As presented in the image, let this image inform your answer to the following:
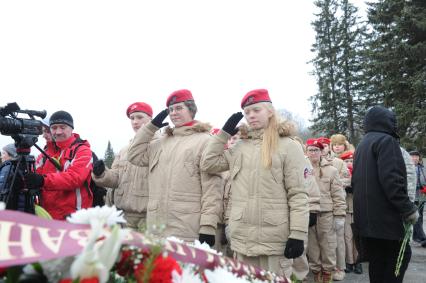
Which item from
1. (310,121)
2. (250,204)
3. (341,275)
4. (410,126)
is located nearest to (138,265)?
(250,204)

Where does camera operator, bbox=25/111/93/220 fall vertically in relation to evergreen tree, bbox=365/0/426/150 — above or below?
below

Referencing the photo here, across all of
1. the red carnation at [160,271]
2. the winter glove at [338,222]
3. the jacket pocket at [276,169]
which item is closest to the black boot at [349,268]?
the winter glove at [338,222]

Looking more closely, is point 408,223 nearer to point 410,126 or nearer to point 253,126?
point 253,126

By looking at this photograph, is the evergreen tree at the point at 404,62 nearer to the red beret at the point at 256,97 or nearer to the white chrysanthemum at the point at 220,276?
the red beret at the point at 256,97

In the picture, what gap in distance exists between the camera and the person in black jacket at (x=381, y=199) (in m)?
3.71

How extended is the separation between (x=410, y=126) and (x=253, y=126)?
18726 millimetres

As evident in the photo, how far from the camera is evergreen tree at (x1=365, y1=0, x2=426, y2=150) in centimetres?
1920

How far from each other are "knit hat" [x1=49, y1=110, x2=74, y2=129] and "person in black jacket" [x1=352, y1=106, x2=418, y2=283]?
9.41ft

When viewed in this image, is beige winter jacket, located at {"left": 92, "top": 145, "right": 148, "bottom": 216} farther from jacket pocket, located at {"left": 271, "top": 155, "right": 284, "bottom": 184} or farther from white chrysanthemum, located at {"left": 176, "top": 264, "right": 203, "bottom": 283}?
white chrysanthemum, located at {"left": 176, "top": 264, "right": 203, "bottom": 283}

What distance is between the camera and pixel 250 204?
3354 millimetres

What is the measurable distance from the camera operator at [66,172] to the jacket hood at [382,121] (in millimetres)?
2744

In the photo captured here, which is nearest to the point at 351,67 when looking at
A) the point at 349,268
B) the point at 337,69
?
the point at 337,69

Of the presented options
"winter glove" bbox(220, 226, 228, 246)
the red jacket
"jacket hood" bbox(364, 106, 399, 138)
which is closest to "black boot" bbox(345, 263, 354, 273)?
"winter glove" bbox(220, 226, 228, 246)

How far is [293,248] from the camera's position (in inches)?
125
